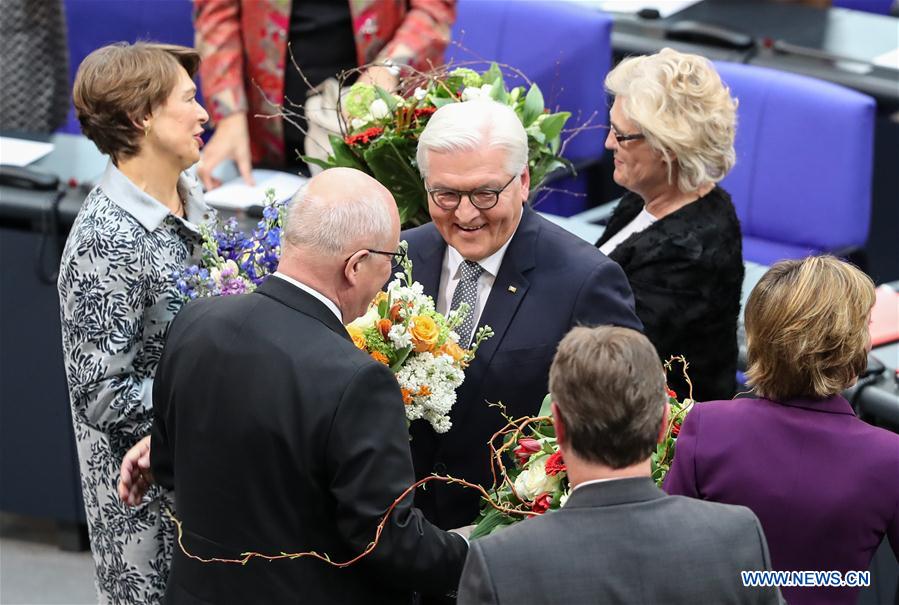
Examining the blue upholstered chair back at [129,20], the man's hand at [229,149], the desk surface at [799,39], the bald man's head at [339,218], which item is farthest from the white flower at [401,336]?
the blue upholstered chair back at [129,20]

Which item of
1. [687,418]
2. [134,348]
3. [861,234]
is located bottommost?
[861,234]

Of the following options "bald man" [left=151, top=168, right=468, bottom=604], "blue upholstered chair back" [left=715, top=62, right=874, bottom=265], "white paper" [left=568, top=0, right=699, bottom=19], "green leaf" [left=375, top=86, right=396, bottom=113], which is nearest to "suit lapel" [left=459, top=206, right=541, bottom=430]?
"bald man" [left=151, top=168, right=468, bottom=604]

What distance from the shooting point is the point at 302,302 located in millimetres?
2250

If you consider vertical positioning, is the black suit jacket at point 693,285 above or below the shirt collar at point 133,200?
below

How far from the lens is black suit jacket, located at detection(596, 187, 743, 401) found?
3006mm

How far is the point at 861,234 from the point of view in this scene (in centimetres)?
471

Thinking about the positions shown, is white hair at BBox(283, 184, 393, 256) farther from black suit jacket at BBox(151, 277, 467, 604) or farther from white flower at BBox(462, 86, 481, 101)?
white flower at BBox(462, 86, 481, 101)

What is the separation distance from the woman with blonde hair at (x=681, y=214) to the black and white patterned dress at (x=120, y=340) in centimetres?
104

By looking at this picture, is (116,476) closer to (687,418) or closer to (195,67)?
(195,67)

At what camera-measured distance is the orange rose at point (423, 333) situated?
8.02ft

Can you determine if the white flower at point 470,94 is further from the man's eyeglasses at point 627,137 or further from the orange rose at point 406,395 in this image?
the orange rose at point 406,395

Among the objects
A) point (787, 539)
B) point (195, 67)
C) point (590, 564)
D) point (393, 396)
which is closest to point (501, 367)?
point (393, 396)

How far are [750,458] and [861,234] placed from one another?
2752 mm

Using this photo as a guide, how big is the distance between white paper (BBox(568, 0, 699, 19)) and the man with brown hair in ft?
13.2
